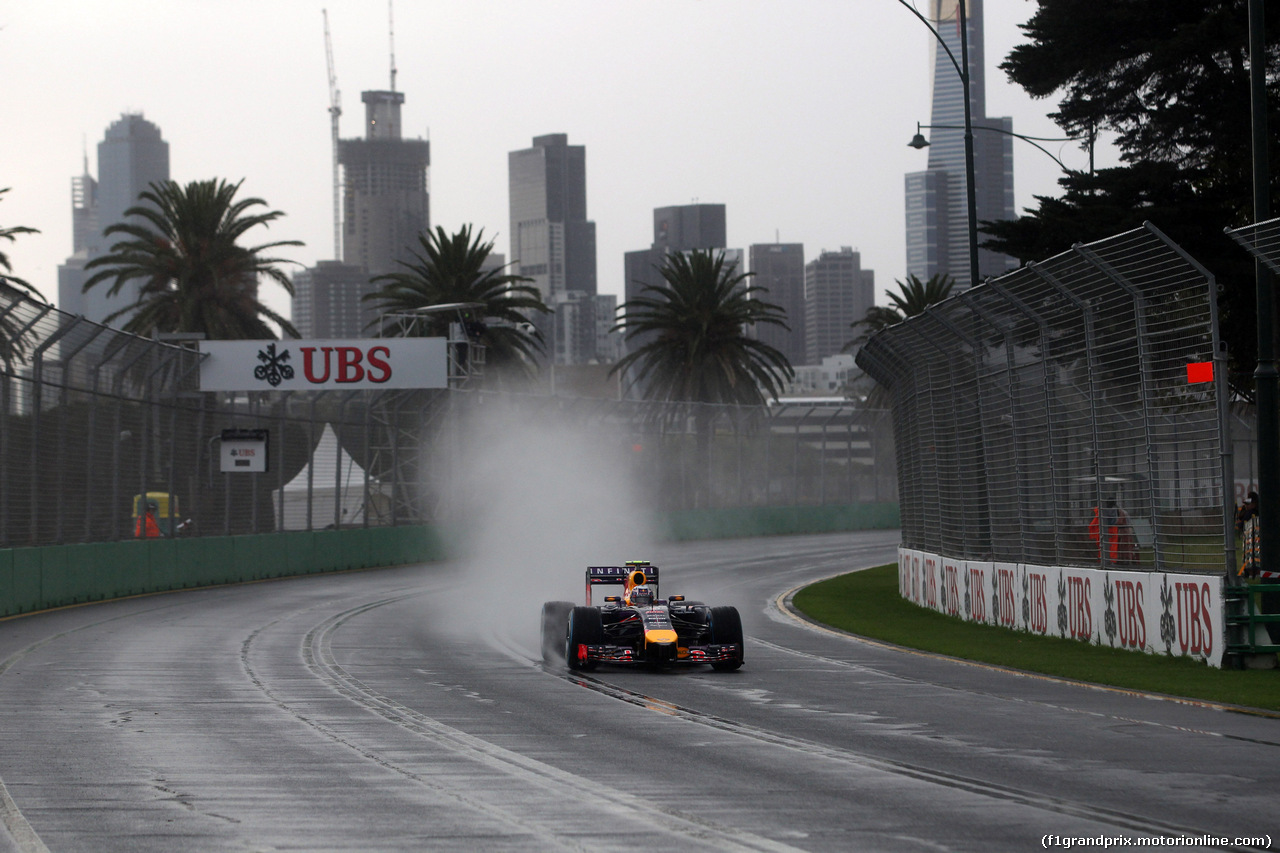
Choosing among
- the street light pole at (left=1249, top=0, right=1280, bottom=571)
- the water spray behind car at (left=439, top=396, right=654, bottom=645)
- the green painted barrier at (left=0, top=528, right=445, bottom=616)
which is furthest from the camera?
the water spray behind car at (left=439, top=396, right=654, bottom=645)

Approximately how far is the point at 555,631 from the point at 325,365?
971 inches

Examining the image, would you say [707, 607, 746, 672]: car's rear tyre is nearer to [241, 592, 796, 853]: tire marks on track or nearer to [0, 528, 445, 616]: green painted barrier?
[241, 592, 796, 853]: tire marks on track

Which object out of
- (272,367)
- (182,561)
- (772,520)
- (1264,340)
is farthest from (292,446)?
(1264,340)

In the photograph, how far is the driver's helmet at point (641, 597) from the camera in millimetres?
16609

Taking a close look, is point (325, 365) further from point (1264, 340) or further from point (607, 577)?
point (1264, 340)

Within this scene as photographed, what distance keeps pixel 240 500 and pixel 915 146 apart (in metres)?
→ 17.6

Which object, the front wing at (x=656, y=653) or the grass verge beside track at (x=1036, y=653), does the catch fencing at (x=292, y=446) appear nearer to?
the front wing at (x=656, y=653)

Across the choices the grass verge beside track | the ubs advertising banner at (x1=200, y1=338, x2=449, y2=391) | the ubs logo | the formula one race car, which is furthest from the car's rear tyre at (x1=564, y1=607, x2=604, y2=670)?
the ubs logo

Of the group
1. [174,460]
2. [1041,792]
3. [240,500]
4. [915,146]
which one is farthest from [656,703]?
[240,500]

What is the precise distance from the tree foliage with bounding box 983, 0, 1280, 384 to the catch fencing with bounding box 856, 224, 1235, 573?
6943 mm

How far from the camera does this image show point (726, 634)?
15.9 m

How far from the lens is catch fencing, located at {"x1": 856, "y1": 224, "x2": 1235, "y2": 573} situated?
15750 millimetres

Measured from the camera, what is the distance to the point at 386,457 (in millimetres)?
43531

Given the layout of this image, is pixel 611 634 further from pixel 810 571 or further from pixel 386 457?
pixel 386 457
